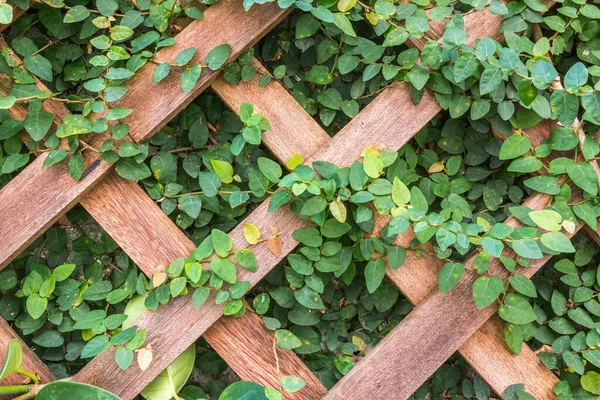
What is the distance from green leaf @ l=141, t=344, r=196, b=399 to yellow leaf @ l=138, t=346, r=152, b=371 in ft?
0.26

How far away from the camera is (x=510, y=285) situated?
126 cm

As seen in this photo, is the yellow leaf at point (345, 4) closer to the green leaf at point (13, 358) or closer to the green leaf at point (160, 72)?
the green leaf at point (160, 72)

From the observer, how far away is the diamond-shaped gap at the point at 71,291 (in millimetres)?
1272

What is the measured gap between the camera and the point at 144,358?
3.78 ft

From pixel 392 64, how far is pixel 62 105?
68 centimetres

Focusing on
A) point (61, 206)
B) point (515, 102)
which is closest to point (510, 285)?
point (515, 102)

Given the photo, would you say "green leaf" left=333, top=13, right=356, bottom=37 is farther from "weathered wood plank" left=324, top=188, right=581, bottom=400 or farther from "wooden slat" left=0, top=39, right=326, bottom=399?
"weathered wood plank" left=324, top=188, right=581, bottom=400

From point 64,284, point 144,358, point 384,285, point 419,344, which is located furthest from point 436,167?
point 64,284

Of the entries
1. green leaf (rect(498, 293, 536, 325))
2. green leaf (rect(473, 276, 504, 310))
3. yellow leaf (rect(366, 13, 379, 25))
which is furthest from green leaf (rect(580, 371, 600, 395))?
yellow leaf (rect(366, 13, 379, 25))

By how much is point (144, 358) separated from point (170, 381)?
0.10 metres

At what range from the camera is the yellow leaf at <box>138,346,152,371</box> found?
1150 mm

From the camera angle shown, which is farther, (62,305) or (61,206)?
(62,305)

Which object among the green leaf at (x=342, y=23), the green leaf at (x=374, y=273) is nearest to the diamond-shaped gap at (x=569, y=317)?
the green leaf at (x=374, y=273)

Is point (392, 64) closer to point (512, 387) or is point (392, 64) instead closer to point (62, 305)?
point (512, 387)
